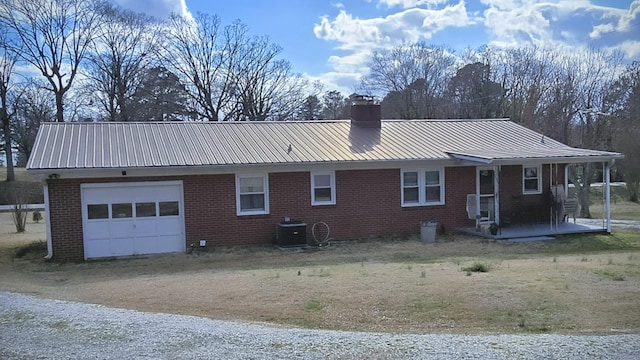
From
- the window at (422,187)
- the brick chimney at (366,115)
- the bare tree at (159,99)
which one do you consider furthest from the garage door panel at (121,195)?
the bare tree at (159,99)

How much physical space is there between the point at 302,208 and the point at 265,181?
1398 millimetres

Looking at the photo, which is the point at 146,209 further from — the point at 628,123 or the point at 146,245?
the point at 628,123

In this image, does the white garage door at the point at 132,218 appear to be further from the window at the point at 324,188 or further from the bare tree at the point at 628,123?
the bare tree at the point at 628,123

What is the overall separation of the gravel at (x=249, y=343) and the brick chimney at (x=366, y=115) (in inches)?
588

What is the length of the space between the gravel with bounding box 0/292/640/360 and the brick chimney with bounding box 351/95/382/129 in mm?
14933

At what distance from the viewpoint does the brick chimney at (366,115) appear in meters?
21.5

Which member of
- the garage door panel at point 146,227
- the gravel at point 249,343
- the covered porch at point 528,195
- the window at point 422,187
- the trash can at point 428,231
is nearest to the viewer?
the gravel at point 249,343

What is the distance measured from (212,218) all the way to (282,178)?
2391 mm

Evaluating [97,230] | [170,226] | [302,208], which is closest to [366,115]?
[302,208]

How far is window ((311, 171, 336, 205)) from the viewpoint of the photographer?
17.3m

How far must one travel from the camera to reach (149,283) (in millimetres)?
10766

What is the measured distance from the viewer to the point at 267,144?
1811 centimetres

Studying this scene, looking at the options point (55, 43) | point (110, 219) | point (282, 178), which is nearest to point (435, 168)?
point (282, 178)

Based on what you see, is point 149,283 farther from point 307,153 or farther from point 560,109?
point 560,109
